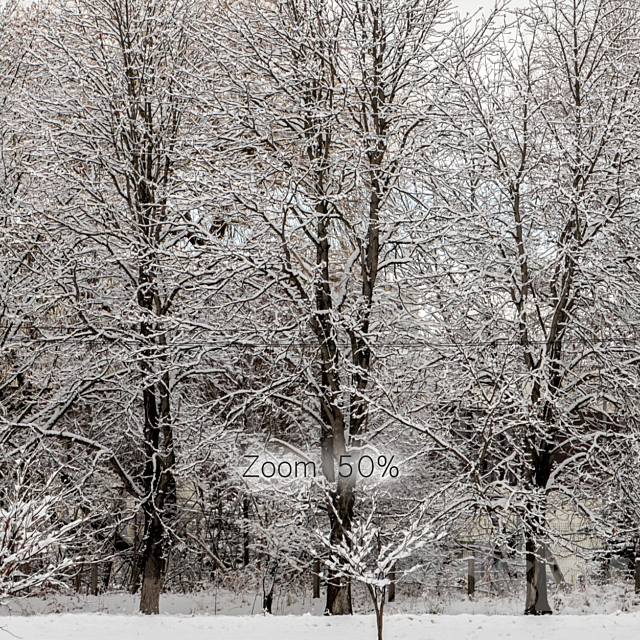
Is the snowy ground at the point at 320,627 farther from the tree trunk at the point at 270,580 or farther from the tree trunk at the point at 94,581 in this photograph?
the tree trunk at the point at 94,581

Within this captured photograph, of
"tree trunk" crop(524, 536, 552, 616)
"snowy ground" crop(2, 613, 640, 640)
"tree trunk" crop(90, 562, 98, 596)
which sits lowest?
"tree trunk" crop(90, 562, 98, 596)

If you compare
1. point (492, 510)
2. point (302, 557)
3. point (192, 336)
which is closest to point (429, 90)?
point (192, 336)

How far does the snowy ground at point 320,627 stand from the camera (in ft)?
27.7

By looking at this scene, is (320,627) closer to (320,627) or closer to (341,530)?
(320,627)

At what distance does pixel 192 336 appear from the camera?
38.4ft

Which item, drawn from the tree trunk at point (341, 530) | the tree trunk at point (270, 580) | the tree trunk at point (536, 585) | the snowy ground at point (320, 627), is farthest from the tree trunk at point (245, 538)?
the tree trunk at point (536, 585)

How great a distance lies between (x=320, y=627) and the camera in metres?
9.04

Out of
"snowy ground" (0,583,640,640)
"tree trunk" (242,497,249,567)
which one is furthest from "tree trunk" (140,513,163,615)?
"tree trunk" (242,497,249,567)

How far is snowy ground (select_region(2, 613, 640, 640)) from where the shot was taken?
8453 mm

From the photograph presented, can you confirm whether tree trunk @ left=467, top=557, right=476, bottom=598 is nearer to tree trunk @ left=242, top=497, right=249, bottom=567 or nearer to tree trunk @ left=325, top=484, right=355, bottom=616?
tree trunk @ left=242, top=497, right=249, bottom=567

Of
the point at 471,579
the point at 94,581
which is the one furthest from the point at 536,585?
the point at 94,581

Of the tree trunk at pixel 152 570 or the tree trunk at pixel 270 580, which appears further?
the tree trunk at pixel 270 580

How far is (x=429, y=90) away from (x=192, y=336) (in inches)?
194

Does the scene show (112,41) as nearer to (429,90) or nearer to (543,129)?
(429,90)
